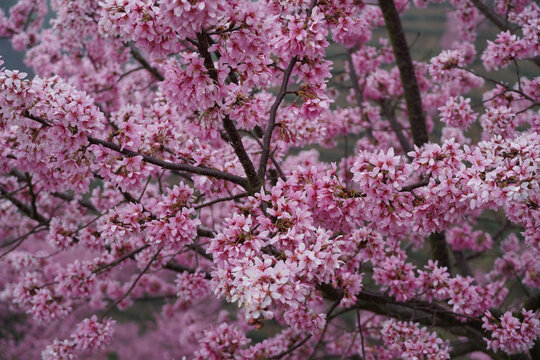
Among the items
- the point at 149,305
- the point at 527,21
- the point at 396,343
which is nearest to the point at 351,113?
the point at 527,21

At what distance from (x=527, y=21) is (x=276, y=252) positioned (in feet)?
13.2

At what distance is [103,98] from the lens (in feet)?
22.5

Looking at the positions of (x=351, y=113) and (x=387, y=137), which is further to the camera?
(x=387, y=137)

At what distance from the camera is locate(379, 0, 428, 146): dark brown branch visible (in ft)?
17.9

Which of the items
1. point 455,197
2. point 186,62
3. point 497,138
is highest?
point 186,62

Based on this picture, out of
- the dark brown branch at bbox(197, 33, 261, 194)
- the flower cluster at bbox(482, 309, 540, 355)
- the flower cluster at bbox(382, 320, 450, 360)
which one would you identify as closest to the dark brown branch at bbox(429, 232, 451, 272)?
the flower cluster at bbox(382, 320, 450, 360)

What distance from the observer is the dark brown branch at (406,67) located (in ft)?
17.9

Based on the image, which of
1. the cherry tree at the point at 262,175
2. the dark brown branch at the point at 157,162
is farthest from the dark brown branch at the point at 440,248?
the dark brown branch at the point at 157,162

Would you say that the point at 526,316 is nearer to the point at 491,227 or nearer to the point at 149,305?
the point at 491,227

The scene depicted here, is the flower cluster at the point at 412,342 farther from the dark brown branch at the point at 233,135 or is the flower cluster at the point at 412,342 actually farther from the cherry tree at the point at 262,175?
the dark brown branch at the point at 233,135

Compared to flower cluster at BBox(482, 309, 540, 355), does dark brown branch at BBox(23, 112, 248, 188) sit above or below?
above

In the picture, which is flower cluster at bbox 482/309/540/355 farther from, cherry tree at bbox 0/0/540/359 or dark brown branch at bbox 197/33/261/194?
dark brown branch at bbox 197/33/261/194

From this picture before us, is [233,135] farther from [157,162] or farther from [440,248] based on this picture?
[440,248]

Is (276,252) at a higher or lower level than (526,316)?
higher
